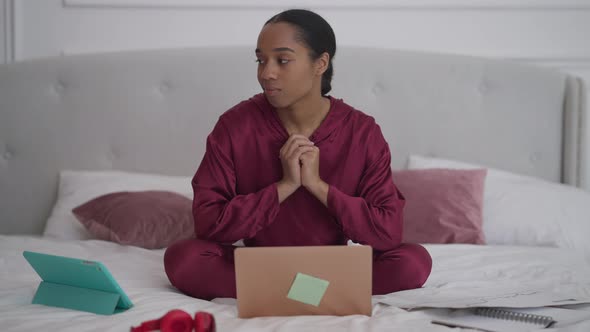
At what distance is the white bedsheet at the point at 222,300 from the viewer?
1465 millimetres

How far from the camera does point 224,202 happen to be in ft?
6.11

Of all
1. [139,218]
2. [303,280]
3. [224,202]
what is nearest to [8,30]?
[139,218]

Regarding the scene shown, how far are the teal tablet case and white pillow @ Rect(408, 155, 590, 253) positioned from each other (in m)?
1.44

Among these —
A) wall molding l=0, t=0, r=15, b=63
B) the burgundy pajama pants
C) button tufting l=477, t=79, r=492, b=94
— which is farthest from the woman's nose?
wall molding l=0, t=0, r=15, b=63

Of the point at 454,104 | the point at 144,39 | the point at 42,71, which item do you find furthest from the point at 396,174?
the point at 42,71

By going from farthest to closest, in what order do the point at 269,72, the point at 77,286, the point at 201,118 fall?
the point at 201,118, the point at 269,72, the point at 77,286

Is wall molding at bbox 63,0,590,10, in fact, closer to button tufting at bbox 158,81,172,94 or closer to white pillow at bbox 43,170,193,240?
button tufting at bbox 158,81,172,94

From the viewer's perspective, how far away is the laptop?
60.6 inches

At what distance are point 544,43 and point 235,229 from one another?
1885 mm

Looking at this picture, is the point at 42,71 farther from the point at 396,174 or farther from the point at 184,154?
the point at 396,174

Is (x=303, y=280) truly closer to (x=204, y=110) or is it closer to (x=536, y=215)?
(x=536, y=215)

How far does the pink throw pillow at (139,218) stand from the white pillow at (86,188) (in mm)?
145

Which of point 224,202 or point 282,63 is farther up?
point 282,63

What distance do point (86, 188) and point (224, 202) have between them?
108 cm
